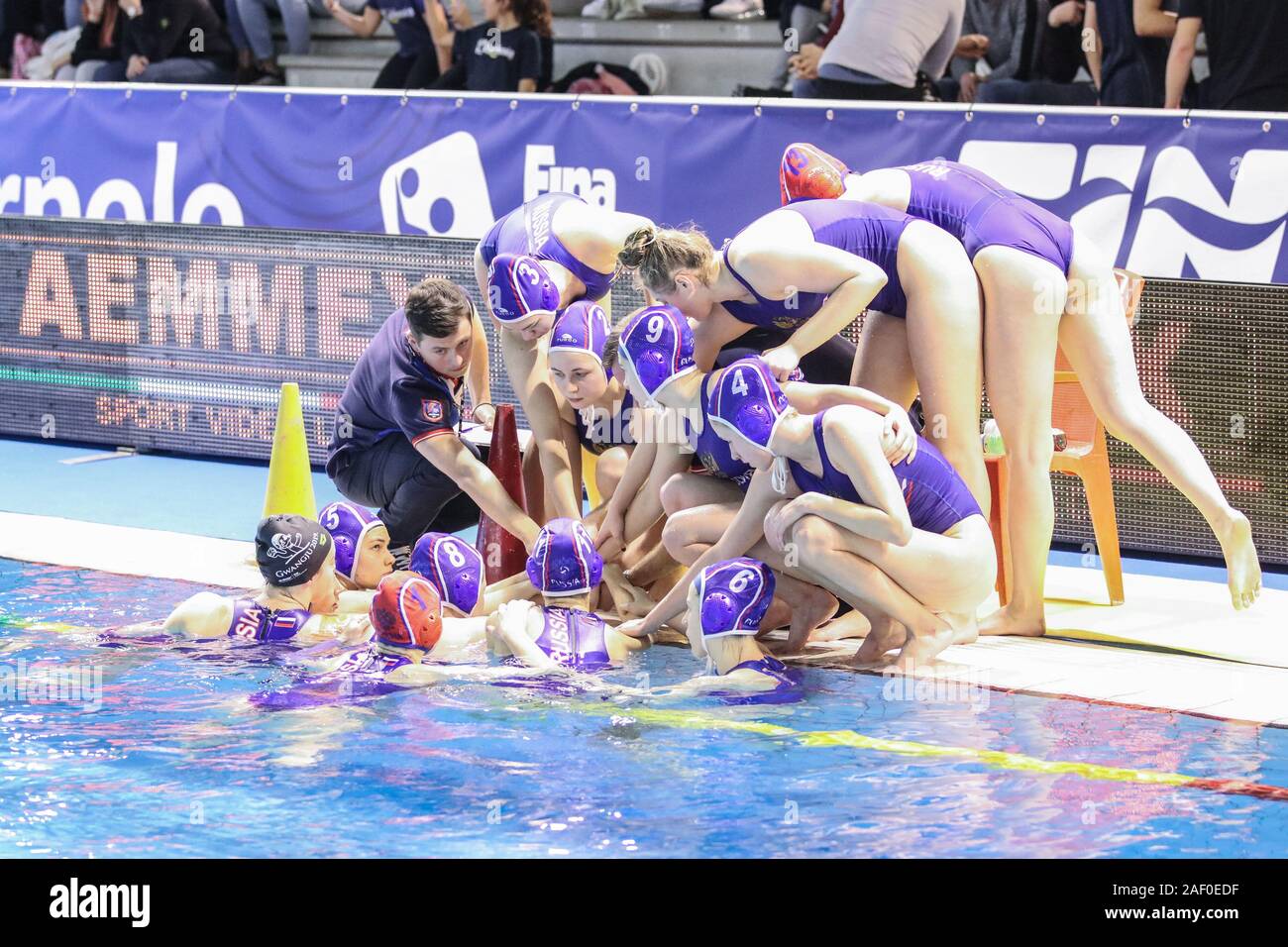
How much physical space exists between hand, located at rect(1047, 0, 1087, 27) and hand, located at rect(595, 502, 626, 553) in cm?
488

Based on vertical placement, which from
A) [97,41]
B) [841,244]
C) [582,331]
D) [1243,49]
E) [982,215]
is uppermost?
[97,41]

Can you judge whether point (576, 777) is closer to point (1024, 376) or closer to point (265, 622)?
point (265, 622)

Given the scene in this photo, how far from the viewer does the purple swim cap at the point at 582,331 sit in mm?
6191

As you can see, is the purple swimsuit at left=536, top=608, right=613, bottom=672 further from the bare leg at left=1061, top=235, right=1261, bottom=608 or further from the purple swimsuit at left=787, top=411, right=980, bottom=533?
the bare leg at left=1061, top=235, right=1261, bottom=608

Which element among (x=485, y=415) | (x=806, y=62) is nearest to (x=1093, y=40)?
(x=806, y=62)

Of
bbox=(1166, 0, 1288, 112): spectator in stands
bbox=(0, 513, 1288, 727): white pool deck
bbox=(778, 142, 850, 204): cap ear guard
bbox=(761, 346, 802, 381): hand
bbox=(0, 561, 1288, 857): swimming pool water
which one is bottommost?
bbox=(0, 561, 1288, 857): swimming pool water

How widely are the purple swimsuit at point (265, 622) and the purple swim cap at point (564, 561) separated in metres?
0.88

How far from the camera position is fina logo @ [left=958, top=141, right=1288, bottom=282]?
6.98 m

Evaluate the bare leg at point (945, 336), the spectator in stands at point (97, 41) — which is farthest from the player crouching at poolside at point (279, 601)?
the spectator in stands at point (97, 41)

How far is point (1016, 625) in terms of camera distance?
6324mm

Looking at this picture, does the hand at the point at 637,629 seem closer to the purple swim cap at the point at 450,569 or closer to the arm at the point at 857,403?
the purple swim cap at the point at 450,569

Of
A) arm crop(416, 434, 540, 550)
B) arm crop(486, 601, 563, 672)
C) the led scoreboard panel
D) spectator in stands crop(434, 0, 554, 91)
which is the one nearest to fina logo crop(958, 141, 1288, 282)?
the led scoreboard panel

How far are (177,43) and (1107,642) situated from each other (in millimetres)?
8836

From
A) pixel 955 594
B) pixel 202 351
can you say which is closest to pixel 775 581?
pixel 955 594
